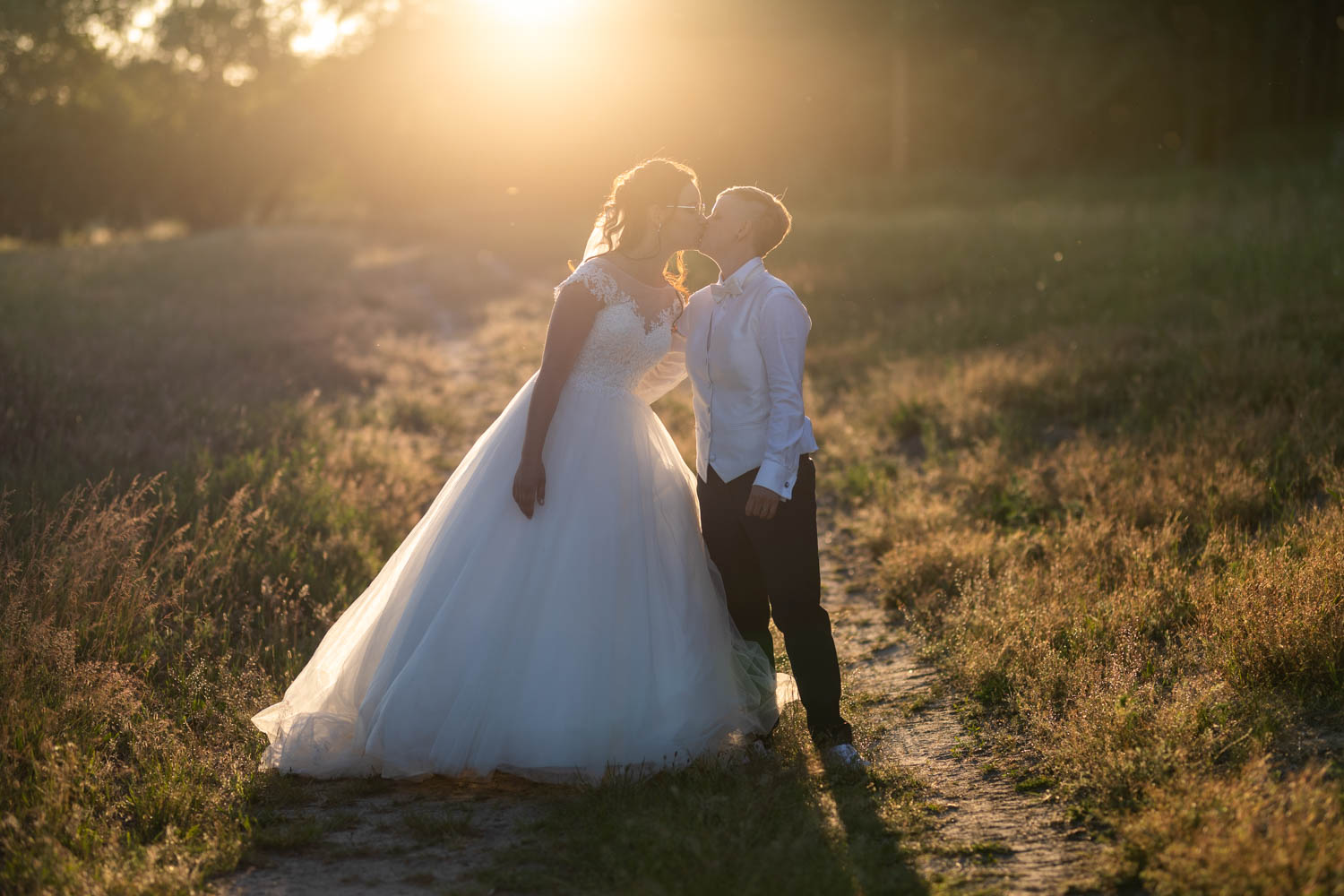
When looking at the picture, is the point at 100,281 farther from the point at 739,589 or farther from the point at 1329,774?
the point at 1329,774

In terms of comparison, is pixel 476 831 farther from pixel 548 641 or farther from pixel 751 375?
pixel 751 375

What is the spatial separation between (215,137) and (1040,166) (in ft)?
115

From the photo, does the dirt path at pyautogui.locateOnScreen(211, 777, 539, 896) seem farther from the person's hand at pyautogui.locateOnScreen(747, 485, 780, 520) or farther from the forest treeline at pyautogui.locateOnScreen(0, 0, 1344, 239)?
the forest treeline at pyautogui.locateOnScreen(0, 0, 1344, 239)

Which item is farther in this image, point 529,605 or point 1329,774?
point 529,605

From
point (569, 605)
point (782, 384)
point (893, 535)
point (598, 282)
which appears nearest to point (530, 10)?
point (893, 535)

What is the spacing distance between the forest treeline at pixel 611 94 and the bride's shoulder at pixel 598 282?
91.5ft

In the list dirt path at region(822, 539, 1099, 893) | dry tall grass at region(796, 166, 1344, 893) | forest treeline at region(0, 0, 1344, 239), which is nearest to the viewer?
dirt path at region(822, 539, 1099, 893)

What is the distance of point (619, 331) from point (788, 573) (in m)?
1.20

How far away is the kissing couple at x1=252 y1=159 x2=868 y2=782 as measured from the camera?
3789 mm

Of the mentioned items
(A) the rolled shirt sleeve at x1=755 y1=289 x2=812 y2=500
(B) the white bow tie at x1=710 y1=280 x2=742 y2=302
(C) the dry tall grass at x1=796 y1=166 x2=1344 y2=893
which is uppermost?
(B) the white bow tie at x1=710 y1=280 x2=742 y2=302

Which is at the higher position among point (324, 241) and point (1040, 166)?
point (1040, 166)

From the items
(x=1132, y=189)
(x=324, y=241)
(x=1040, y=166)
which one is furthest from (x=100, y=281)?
(x=1040, y=166)

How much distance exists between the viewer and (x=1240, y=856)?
270 centimetres

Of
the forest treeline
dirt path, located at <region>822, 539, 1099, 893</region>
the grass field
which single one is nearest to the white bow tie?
the grass field
